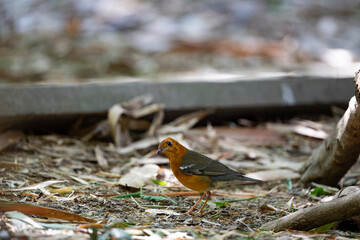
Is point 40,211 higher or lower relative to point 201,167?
lower

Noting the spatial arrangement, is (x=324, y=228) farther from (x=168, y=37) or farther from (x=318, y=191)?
(x=168, y=37)

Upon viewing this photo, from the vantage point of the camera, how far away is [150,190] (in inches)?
157

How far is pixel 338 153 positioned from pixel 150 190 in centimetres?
143

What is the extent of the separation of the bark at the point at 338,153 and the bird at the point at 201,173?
709 mm

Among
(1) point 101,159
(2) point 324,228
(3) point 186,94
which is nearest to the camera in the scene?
(2) point 324,228

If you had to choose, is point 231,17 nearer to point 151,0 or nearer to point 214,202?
point 151,0

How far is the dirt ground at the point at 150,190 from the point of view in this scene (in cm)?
282

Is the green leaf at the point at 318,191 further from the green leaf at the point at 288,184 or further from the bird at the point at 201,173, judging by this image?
the bird at the point at 201,173

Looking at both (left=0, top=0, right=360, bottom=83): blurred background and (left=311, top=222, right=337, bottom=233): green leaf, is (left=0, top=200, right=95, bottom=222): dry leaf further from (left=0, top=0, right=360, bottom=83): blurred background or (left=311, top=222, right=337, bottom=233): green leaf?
(left=0, top=0, right=360, bottom=83): blurred background

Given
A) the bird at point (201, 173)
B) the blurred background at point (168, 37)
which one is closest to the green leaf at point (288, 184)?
the bird at point (201, 173)

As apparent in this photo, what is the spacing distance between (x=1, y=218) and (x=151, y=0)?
317 inches

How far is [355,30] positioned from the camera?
948 cm

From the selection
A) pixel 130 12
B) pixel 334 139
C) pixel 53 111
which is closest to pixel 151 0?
pixel 130 12

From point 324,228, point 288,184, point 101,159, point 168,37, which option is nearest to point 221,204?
point 324,228
